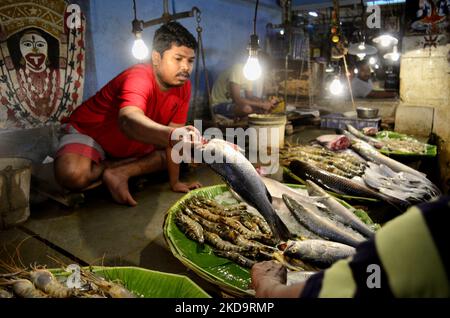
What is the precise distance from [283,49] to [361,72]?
10.1ft

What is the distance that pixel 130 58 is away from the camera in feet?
23.0

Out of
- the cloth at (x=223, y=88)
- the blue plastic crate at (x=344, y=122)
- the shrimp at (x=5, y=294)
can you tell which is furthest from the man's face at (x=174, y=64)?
the cloth at (x=223, y=88)

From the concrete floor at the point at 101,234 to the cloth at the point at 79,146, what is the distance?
1.87 ft

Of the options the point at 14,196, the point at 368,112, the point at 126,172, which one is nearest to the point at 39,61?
the point at 126,172

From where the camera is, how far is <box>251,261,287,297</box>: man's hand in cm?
159

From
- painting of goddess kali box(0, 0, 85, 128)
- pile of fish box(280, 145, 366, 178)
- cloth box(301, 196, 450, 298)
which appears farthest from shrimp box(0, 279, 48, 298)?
painting of goddess kali box(0, 0, 85, 128)

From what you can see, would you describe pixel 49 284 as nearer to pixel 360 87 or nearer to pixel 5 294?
pixel 5 294

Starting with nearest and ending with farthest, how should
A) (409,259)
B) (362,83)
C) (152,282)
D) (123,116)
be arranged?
1. (409,259)
2. (152,282)
3. (123,116)
4. (362,83)

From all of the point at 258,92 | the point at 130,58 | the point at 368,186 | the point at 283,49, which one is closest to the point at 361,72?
the point at 283,49

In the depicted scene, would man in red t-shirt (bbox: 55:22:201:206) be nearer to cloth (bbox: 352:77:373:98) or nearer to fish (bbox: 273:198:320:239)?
fish (bbox: 273:198:320:239)

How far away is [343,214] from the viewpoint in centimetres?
302

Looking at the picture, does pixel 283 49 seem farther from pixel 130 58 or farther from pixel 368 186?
pixel 368 186

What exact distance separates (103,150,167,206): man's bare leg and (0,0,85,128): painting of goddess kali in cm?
194

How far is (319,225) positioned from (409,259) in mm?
1981
